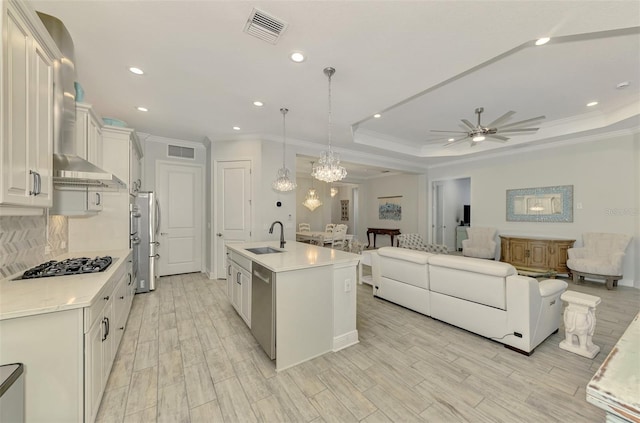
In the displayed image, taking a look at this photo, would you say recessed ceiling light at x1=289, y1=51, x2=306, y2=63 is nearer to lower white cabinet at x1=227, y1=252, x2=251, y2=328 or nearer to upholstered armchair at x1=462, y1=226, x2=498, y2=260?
lower white cabinet at x1=227, y1=252, x2=251, y2=328

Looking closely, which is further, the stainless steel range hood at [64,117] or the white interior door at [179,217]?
the white interior door at [179,217]

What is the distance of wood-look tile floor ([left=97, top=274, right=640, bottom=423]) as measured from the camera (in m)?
1.75

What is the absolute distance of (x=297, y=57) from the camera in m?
2.40

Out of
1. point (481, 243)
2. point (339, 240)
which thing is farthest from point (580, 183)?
point (339, 240)

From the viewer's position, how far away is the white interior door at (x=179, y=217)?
5123 millimetres

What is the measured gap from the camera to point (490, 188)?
6508 millimetres

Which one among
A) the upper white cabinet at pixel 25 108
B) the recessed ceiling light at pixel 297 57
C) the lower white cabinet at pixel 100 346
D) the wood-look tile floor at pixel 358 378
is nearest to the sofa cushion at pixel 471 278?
the wood-look tile floor at pixel 358 378

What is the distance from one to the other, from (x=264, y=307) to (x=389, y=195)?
7.83 meters

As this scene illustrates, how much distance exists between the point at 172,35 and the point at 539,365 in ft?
14.3

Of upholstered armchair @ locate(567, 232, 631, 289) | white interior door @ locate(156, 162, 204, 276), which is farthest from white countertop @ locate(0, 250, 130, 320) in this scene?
upholstered armchair @ locate(567, 232, 631, 289)

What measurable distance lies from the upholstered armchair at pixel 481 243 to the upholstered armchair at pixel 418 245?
1354 mm

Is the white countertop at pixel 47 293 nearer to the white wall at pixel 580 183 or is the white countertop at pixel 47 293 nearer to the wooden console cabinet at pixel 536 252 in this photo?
the wooden console cabinet at pixel 536 252

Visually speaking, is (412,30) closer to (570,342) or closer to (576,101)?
(570,342)

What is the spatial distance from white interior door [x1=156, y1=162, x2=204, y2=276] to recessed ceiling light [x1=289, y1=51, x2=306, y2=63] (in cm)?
396
